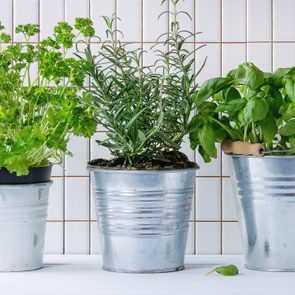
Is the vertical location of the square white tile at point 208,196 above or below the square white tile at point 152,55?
below

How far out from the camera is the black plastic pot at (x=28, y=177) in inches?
47.6

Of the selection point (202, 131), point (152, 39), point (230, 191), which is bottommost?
point (230, 191)

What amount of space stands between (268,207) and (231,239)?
271 mm

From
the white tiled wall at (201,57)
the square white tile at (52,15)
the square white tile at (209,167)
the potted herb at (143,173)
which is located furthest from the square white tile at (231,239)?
the square white tile at (52,15)

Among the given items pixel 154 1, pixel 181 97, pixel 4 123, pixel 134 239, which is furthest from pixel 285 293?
pixel 154 1

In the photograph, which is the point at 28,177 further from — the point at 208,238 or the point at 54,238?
the point at 208,238

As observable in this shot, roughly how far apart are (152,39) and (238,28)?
17 centimetres

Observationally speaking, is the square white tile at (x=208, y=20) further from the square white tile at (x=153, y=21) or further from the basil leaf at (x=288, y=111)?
the basil leaf at (x=288, y=111)

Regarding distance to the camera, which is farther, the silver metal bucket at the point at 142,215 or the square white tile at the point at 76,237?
the square white tile at the point at 76,237

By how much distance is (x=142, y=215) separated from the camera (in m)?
1.21

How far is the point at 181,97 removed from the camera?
1.28m

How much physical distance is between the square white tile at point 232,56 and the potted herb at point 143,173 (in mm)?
211

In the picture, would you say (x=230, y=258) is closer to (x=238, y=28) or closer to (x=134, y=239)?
(x=134, y=239)

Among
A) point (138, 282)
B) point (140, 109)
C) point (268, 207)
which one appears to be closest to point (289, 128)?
point (268, 207)
